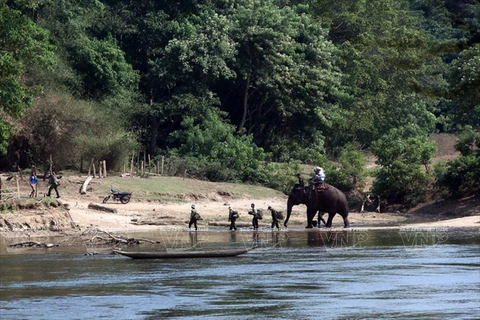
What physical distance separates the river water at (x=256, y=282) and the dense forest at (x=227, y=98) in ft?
45.7

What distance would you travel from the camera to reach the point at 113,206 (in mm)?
37344

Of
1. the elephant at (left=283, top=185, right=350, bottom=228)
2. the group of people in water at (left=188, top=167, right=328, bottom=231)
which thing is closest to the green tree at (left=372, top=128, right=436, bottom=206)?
the elephant at (left=283, top=185, right=350, bottom=228)

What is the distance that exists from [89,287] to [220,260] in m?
5.58

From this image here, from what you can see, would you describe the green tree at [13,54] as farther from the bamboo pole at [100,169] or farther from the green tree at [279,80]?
the green tree at [279,80]

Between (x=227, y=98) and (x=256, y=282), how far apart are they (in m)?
34.8

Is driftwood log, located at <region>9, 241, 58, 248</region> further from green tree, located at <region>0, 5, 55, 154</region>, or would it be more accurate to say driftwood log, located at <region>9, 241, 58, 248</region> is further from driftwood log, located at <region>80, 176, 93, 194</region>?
driftwood log, located at <region>80, 176, 93, 194</region>

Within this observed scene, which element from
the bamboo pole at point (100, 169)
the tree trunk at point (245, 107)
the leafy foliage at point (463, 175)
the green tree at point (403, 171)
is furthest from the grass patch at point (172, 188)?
the tree trunk at point (245, 107)

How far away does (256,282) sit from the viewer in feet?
73.7

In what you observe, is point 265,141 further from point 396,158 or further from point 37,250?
point 37,250

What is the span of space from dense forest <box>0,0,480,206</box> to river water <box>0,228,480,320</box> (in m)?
13.9

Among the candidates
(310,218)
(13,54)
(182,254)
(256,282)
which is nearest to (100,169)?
(13,54)

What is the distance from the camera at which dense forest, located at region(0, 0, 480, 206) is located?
44.5 m

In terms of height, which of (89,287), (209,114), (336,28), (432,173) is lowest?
(89,287)

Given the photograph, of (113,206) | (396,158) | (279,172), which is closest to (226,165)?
(279,172)
